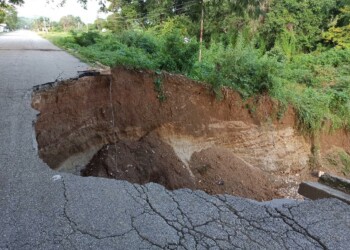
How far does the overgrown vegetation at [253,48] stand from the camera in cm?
920

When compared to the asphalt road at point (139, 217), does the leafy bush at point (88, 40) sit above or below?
above

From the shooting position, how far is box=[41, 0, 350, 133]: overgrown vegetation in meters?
9.20

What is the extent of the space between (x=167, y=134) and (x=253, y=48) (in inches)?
333

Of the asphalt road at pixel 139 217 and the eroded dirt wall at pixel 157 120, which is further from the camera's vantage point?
the eroded dirt wall at pixel 157 120

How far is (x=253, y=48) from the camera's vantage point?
14.1 metres

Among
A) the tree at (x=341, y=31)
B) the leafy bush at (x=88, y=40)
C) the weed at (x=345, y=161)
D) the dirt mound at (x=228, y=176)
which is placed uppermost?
the tree at (x=341, y=31)

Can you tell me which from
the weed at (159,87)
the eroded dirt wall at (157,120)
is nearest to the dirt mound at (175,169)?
the eroded dirt wall at (157,120)

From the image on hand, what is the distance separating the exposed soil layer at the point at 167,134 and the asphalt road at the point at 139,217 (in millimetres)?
2607

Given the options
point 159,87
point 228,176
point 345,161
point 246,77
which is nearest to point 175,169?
point 228,176

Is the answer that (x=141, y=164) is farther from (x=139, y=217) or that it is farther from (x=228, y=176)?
(x=139, y=217)

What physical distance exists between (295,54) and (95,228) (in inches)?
769

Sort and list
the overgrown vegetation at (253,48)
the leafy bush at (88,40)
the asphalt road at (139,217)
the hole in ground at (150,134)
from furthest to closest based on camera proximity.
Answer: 1. the leafy bush at (88,40)
2. the overgrown vegetation at (253,48)
3. the hole in ground at (150,134)
4. the asphalt road at (139,217)

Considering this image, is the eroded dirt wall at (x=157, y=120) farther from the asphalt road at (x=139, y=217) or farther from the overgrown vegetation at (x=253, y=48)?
the asphalt road at (x=139, y=217)

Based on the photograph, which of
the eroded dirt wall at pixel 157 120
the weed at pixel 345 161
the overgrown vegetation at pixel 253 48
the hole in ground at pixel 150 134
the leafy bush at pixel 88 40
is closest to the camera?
the hole in ground at pixel 150 134
